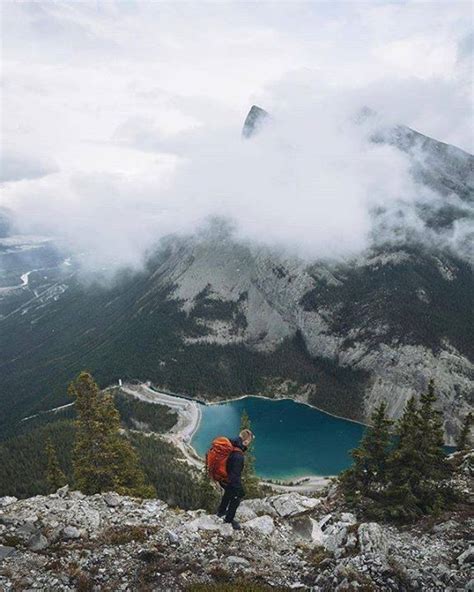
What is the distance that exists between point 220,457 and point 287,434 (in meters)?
148

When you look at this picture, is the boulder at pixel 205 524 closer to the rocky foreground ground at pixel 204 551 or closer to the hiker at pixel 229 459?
the rocky foreground ground at pixel 204 551

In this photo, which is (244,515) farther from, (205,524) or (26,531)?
(26,531)

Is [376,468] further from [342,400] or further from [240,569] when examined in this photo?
[342,400]

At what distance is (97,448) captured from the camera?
36906 mm

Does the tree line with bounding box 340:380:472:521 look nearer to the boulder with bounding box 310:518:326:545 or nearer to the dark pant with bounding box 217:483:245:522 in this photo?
the boulder with bounding box 310:518:326:545

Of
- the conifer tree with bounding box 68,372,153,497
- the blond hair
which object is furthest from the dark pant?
the conifer tree with bounding box 68,372,153,497

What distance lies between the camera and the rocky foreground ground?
51.2 ft

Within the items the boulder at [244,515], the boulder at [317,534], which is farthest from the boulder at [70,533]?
the boulder at [317,534]

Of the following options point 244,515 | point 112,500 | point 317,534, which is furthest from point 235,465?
point 112,500

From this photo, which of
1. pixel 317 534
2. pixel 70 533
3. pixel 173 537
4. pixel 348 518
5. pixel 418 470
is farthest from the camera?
pixel 418 470

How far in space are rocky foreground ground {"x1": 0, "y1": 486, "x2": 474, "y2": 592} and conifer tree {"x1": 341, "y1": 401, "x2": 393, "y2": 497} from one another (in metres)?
6.45

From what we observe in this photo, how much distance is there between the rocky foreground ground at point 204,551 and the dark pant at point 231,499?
538 millimetres

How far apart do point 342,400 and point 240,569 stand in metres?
179

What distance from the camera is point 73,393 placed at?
37.4 meters
